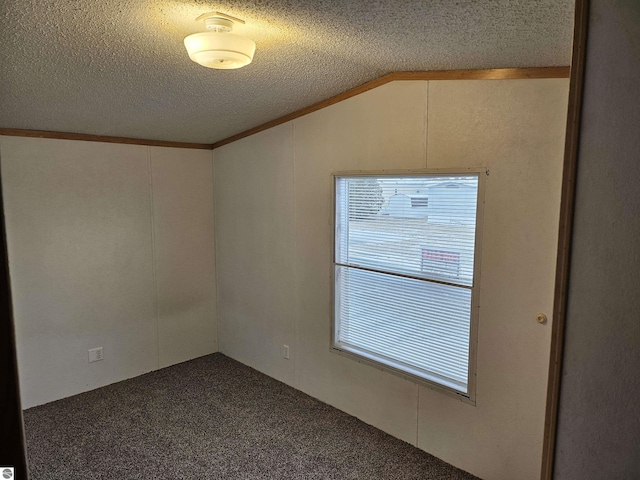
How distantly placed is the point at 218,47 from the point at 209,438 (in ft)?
8.28

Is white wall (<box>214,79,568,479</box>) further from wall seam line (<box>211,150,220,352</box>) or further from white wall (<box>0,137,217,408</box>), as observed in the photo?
white wall (<box>0,137,217,408</box>)

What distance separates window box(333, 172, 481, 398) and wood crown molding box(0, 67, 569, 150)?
0.55 m

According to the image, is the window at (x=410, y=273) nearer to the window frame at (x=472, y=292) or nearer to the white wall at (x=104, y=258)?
the window frame at (x=472, y=292)

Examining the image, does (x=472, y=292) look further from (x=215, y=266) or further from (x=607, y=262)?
(x=215, y=266)

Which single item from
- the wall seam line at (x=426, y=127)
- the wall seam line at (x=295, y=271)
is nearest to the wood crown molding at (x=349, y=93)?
the wall seam line at (x=426, y=127)

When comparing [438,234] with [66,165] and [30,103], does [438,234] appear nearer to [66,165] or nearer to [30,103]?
[30,103]

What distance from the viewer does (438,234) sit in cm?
257

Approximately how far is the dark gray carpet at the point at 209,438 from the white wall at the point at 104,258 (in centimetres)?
37

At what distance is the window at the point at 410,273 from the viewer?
2.49 m

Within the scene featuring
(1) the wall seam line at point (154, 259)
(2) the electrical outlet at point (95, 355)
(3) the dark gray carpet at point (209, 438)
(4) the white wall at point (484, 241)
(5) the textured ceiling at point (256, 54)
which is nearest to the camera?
(5) the textured ceiling at point (256, 54)

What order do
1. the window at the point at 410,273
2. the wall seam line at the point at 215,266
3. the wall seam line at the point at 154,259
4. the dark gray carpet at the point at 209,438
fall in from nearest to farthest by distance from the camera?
the window at the point at 410,273
the dark gray carpet at the point at 209,438
the wall seam line at the point at 154,259
the wall seam line at the point at 215,266

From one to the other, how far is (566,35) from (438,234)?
1.22 meters

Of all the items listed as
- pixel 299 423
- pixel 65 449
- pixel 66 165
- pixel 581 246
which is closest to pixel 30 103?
pixel 66 165

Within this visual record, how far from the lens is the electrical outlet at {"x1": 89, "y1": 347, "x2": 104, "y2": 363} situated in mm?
3605
